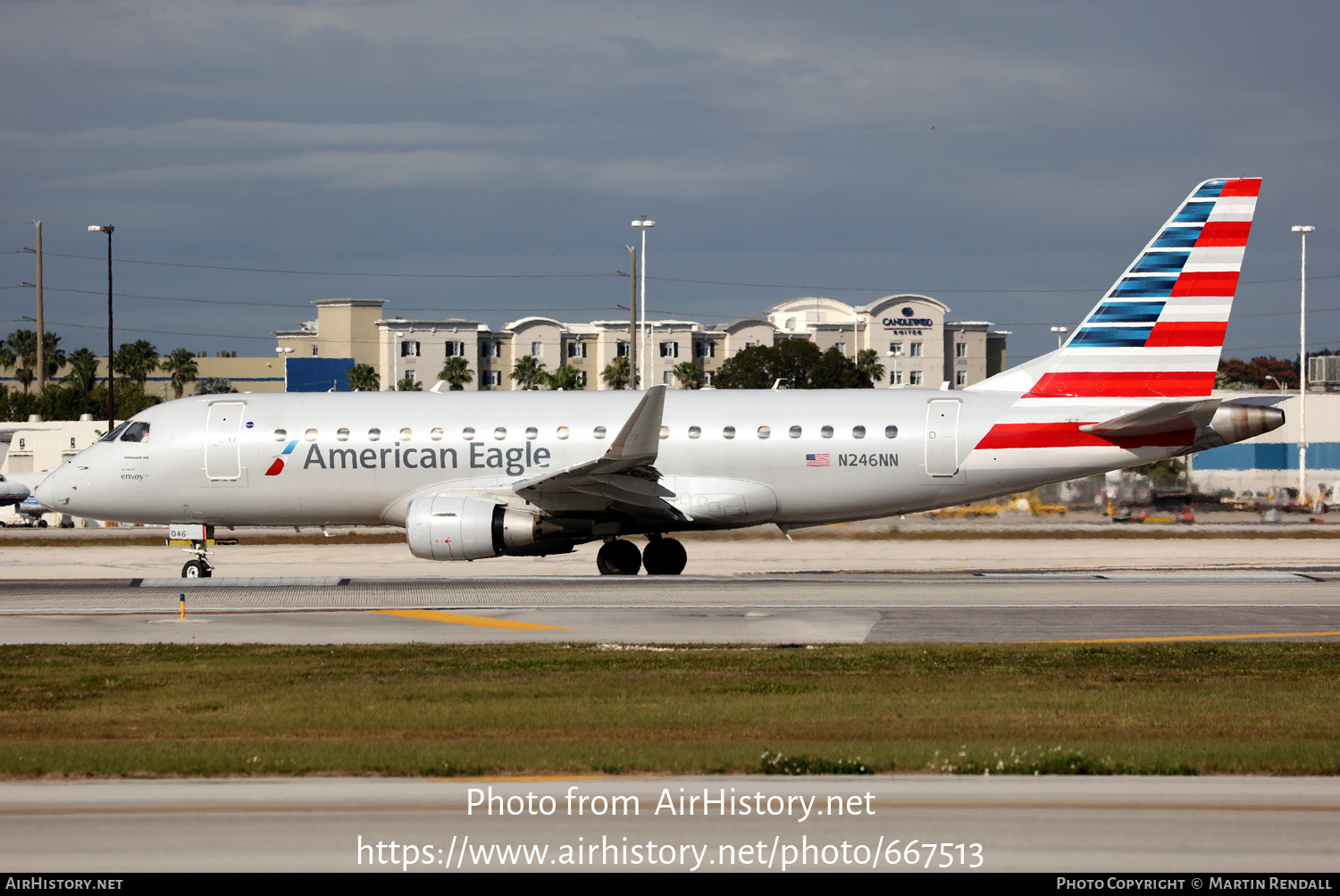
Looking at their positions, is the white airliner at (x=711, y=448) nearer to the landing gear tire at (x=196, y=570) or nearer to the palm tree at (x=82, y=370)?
the landing gear tire at (x=196, y=570)

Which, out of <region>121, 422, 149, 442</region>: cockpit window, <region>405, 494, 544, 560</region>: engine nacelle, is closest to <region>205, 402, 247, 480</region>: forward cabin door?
<region>121, 422, 149, 442</region>: cockpit window

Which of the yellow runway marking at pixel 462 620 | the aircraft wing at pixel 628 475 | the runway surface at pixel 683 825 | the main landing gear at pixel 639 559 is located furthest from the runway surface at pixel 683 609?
the runway surface at pixel 683 825

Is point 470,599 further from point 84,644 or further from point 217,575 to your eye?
point 217,575

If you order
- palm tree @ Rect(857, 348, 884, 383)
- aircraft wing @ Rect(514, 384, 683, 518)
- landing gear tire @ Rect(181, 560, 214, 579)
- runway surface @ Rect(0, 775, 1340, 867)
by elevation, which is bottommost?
landing gear tire @ Rect(181, 560, 214, 579)

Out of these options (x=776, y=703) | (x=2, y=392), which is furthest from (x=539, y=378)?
(x=776, y=703)

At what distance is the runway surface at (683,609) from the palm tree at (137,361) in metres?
111

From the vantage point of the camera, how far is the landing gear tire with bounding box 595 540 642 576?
27.2m

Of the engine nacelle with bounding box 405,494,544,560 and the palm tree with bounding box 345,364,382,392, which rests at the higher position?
the palm tree with bounding box 345,364,382,392

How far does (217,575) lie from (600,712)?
68.2ft

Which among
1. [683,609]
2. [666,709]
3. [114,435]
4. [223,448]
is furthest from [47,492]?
[666,709]

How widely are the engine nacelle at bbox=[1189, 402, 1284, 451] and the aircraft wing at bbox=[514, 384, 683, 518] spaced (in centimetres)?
1058

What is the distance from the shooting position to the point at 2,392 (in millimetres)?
108188

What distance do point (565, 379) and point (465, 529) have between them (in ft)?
277

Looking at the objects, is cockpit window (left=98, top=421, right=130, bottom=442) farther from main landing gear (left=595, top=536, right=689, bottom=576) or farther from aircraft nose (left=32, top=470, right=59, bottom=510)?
main landing gear (left=595, top=536, right=689, bottom=576)
